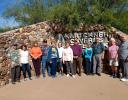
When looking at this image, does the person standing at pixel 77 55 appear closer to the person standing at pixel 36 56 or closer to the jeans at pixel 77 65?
the jeans at pixel 77 65

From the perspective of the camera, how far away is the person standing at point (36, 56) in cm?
1653

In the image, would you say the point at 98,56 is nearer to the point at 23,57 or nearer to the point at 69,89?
the point at 69,89

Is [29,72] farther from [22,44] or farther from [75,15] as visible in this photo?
[75,15]

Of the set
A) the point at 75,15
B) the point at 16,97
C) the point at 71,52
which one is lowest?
the point at 16,97

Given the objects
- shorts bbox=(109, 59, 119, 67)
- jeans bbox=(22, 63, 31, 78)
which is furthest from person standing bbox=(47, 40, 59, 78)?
shorts bbox=(109, 59, 119, 67)

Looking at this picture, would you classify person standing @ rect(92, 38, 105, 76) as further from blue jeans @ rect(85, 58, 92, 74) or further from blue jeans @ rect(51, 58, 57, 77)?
blue jeans @ rect(51, 58, 57, 77)

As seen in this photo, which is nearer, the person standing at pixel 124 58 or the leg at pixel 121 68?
the person standing at pixel 124 58

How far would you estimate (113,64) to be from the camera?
16203 mm

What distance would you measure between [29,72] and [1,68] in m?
1.49

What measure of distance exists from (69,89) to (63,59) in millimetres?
2417

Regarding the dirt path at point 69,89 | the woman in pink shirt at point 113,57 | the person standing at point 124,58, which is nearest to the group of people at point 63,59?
the woman in pink shirt at point 113,57

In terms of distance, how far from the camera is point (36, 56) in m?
16.5

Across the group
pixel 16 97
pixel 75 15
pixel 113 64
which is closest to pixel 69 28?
pixel 75 15

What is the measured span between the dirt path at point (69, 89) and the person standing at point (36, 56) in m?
0.58
